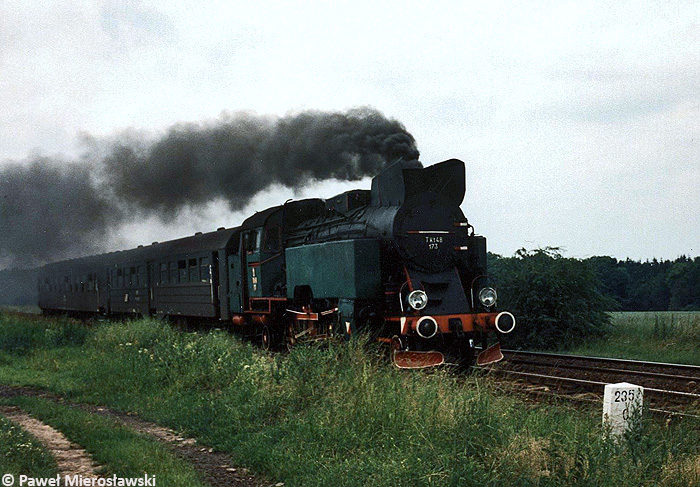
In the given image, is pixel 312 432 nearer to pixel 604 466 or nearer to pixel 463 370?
pixel 604 466

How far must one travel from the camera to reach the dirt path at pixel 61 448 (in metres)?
6.65

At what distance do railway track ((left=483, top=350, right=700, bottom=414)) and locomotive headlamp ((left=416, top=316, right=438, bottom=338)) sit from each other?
1.35 metres

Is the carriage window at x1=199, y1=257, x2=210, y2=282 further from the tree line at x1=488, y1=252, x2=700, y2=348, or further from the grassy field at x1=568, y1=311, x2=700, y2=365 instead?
the grassy field at x1=568, y1=311, x2=700, y2=365

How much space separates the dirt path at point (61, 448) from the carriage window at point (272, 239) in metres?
6.99

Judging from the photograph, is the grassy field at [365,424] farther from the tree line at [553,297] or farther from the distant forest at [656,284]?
the distant forest at [656,284]

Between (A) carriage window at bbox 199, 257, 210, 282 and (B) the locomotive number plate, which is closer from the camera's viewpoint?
(B) the locomotive number plate

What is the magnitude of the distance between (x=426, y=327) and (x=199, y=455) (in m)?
4.12

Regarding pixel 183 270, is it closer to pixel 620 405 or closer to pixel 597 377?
pixel 597 377

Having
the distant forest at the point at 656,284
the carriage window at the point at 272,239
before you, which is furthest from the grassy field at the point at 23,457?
the distant forest at the point at 656,284

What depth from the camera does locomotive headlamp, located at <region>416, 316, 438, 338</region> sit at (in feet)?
33.9

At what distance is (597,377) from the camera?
1162 cm

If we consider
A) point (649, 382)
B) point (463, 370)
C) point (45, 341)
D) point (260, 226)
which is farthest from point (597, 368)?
point (45, 341)

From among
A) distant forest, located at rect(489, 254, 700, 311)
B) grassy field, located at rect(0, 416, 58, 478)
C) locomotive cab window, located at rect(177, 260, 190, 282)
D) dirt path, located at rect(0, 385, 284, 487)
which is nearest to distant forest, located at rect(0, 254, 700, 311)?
distant forest, located at rect(489, 254, 700, 311)

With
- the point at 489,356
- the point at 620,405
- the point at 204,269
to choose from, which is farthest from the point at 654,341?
the point at 204,269
